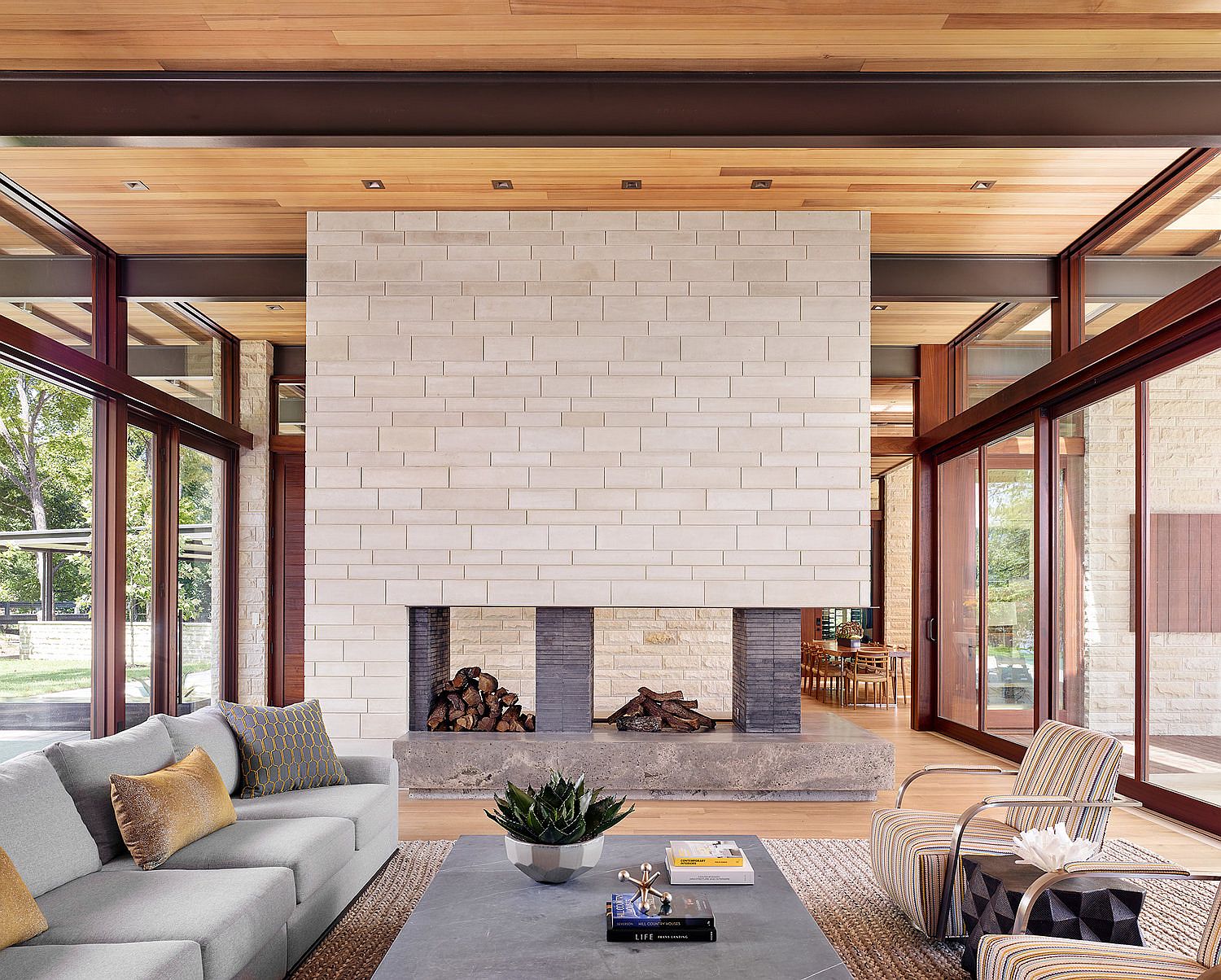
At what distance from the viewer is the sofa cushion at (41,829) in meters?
2.64

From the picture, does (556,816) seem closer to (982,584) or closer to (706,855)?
(706,855)

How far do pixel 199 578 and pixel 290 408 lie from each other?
1858 millimetres

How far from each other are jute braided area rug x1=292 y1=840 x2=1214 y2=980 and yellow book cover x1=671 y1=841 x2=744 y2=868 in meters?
0.48

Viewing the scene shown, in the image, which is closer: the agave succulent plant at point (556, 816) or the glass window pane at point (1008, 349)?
the agave succulent plant at point (556, 816)

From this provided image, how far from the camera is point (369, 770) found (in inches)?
171

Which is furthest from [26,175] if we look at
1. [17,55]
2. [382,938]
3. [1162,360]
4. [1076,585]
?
[1076,585]

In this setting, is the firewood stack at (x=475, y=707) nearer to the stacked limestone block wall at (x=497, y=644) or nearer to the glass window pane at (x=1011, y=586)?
the stacked limestone block wall at (x=497, y=644)

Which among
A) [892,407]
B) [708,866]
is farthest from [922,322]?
[708,866]

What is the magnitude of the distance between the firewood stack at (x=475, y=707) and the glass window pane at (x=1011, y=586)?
3.66m

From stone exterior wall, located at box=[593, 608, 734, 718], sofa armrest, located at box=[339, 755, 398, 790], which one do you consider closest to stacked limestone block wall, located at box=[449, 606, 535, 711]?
stone exterior wall, located at box=[593, 608, 734, 718]

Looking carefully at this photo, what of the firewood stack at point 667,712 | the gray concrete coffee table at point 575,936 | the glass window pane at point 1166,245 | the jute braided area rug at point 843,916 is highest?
the glass window pane at point 1166,245

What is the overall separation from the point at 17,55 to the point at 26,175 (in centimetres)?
135

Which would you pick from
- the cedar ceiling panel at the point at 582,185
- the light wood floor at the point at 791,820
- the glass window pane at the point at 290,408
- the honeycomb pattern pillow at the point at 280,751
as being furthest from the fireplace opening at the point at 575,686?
the glass window pane at the point at 290,408

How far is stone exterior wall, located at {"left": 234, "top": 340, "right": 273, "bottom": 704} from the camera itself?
26.8 feet
